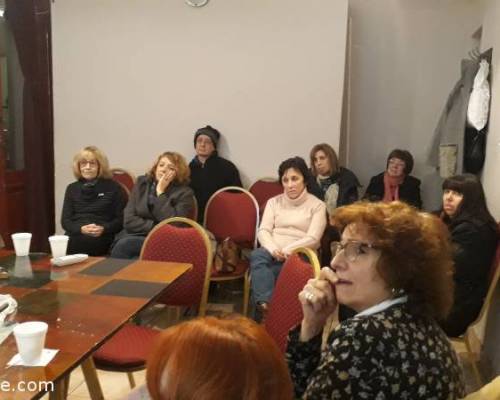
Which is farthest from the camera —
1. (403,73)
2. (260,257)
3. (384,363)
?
(403,73)

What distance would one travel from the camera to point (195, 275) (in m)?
2.31

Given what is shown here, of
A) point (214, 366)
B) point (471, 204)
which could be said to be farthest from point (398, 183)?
point (214, 366)

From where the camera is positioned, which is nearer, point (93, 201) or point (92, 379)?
point (92, 379)

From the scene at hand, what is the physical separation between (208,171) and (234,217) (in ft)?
1.82

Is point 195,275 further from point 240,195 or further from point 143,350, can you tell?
point 240,195

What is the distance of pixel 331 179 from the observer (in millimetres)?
3777

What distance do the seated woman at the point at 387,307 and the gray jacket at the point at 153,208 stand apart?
211cm

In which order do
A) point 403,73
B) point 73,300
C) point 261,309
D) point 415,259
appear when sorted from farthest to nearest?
point 403,73, point 261,309, point 73,300, point 415,259

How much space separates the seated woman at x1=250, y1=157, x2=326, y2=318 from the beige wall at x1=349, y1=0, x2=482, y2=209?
1.25m

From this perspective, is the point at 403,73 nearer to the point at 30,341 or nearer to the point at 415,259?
the point at 415,259

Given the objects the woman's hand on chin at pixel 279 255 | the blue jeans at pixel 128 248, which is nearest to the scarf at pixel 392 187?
the woman's hand on chin at pixel 279 255

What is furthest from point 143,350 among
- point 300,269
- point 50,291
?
point 300,269

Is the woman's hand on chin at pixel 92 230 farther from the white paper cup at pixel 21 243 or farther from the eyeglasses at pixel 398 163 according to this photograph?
the eyeglasses at pixel 398 163

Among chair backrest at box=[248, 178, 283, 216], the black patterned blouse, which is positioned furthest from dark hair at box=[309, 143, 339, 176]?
the black patterned blouse
